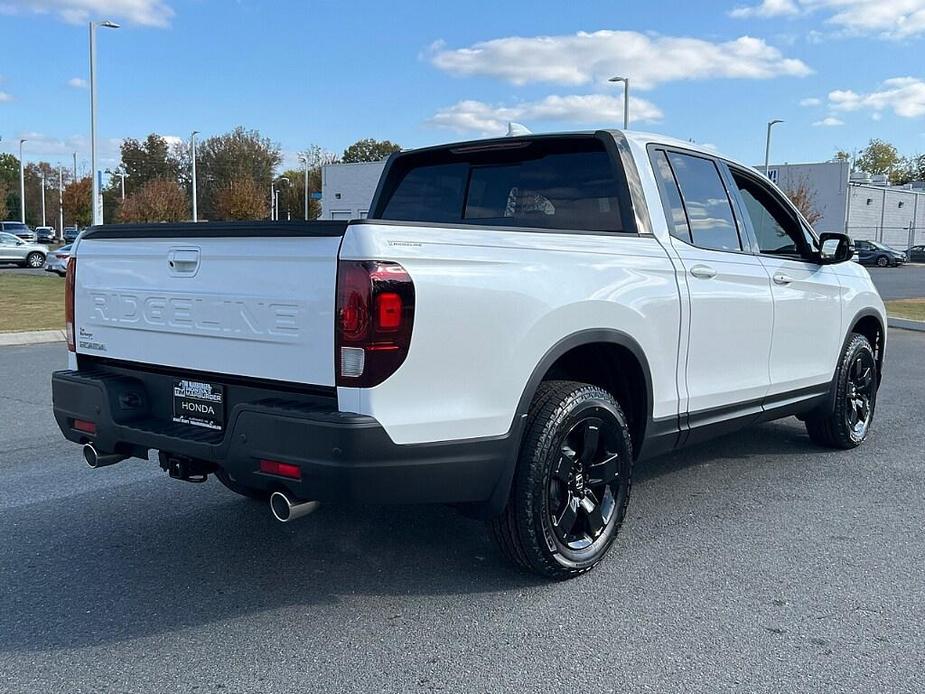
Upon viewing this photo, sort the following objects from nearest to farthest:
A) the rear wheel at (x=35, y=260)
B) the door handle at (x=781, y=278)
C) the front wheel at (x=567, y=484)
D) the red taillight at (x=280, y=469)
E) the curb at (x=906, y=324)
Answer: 1. the red taillight at (x=280, y=469)
2. the front wheel at (x=567, y=484)
3. the door handle at (x=781, y=278)
4. the curb at (x=906, y=324)
5. the rear wheel at (x=35, y=260)

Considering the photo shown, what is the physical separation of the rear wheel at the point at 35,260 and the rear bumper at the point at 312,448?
34.9m

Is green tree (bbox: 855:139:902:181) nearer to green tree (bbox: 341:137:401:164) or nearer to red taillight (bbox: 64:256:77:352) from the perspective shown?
green tree (bbox: 341:137:401:164)

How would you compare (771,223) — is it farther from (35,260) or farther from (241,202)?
(241,202)

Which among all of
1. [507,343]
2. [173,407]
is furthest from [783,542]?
[173,407]

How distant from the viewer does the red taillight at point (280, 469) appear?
10.1 feet

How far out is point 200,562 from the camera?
13.0 feet

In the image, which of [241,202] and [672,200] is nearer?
[672,200]

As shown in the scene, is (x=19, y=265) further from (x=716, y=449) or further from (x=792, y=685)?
(x=792, y=685)

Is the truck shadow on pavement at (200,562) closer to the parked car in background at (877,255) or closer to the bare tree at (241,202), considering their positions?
the parked car in background at (877,255)

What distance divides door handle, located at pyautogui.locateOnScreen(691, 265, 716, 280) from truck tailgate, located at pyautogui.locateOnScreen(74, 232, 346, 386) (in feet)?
6.88

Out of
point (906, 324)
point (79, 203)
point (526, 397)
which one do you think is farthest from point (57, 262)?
point (79, 203)

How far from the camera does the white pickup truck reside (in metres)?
3.04

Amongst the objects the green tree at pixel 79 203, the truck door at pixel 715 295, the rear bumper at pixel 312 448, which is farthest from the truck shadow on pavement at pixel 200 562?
the green tree at pixel 79 203

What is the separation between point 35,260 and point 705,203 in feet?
117
